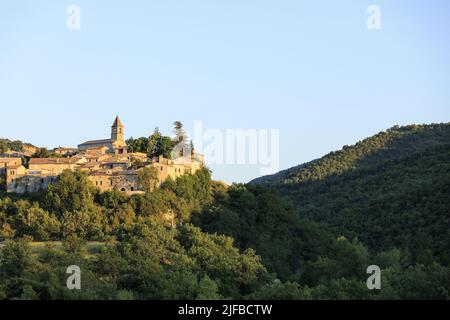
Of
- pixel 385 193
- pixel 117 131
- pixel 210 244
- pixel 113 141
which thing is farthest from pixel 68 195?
pixel 385 193

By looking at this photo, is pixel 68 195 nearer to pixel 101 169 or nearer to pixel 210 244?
pixel 101 169

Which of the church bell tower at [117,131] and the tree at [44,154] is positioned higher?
the church bell tower at [117,131]

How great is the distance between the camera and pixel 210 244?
62.9 metres

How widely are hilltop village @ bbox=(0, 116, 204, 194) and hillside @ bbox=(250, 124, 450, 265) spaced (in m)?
19.8

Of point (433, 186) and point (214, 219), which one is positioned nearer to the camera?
point (214, 219)

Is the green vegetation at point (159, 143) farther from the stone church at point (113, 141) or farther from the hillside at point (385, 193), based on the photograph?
the hillside at point (385, 193)

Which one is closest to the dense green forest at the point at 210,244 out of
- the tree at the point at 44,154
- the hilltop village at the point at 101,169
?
the hilltop village at the point at 101,169

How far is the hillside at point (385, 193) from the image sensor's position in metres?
79.6

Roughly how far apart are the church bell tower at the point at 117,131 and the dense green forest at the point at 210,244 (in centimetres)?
1043

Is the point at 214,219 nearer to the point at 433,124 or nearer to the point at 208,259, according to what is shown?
the point at 208,259

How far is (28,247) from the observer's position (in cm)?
5619

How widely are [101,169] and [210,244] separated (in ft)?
35.5
